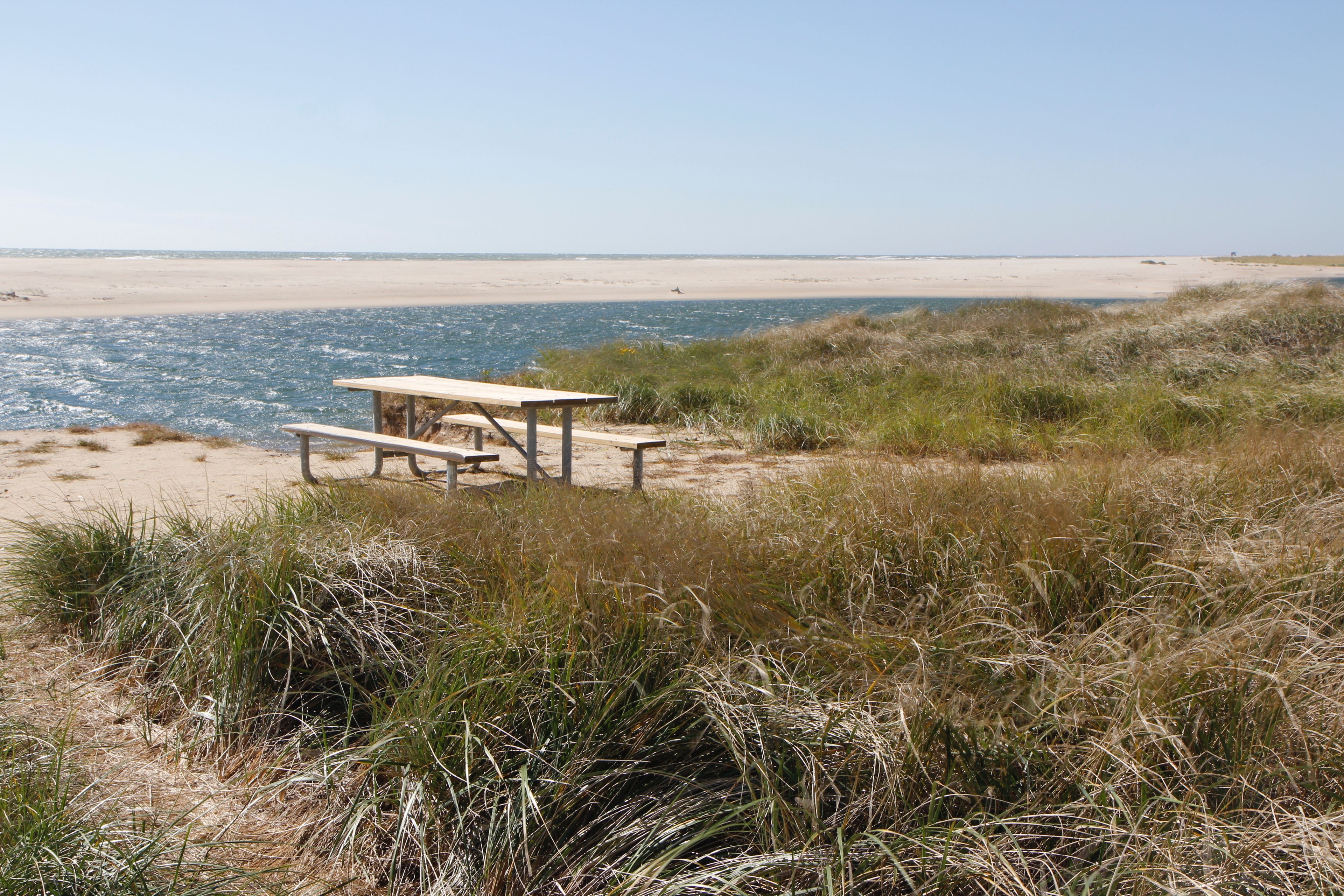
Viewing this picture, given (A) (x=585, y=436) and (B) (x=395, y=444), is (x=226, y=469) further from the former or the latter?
(A) (x=585, y=436)

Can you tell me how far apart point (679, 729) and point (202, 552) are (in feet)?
7.59

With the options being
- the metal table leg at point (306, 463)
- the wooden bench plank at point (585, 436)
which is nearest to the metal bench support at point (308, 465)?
the metal table leg at point (306, 463)

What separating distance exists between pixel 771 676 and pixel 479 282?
6205 cm

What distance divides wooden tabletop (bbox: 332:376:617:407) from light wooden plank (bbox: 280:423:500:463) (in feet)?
1.17

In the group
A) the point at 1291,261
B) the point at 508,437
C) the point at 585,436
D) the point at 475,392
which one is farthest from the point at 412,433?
the point at 1291,261

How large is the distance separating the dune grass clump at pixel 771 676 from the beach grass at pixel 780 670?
15mm

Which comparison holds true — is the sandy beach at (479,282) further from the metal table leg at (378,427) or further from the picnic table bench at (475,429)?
the picnic table bench at (475,429)

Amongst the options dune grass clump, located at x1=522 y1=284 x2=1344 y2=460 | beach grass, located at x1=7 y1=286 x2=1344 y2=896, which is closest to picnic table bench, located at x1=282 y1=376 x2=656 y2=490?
→ beach grass, located at x1=7 y1=286 x2=1344 y2=896

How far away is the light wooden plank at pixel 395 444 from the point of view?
6484mm

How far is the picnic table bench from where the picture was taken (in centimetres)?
646

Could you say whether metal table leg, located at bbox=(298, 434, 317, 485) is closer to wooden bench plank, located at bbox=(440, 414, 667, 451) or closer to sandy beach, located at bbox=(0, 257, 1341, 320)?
wooden bench plank, located at bbox=(440, 414, 667, 451)

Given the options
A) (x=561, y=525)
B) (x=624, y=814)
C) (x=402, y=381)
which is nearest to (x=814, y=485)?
(x=561, y=525)

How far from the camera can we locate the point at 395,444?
23.1ft

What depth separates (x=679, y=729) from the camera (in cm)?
290
